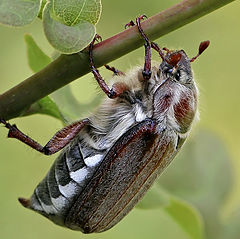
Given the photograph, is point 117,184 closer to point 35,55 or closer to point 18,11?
point 35,55

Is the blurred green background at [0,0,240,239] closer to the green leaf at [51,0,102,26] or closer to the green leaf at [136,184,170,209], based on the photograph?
the green leaf at [136,184,170,209]

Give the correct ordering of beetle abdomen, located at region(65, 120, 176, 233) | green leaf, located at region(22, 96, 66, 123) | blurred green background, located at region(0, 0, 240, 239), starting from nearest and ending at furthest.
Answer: green leaf, located at region(22, 96, 66, 123) → beetle abdomen, located at region(65, 120, 176, 233) → blurred green background, located at region(0, 0, 240, 239)

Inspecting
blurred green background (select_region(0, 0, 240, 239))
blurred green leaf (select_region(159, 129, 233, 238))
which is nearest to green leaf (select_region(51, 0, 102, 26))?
blurred green background (select_region(0, 0, 240, 239))

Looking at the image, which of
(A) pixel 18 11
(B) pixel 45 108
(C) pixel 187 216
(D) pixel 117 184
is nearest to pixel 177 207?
(C) pixel 187 216

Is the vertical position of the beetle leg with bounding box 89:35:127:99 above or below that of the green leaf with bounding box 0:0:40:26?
above

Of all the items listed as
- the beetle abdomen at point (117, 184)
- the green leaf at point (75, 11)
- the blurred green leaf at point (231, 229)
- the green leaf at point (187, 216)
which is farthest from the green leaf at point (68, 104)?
the blurred green leaf at point (231, 229)

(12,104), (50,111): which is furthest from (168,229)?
(12,104)

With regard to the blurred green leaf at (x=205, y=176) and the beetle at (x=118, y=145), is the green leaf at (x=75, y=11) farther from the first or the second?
the blurred green leaf at (x=205, y=176)

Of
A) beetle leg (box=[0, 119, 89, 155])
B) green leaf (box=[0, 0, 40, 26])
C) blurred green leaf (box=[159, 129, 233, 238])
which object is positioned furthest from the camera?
blurred green leaf (box=[159, 129, 233, 238])
